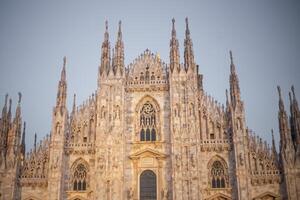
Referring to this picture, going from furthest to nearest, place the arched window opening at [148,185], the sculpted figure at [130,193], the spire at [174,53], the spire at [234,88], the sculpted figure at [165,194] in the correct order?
the spire at [174,53] → the spire at [234,88] → the arched window opening at [148,185] → the sculpted figure at [130,193] → the sculpted figure at [165,194]

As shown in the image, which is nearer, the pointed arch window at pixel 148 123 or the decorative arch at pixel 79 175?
the decorative arch at pixel 79 175

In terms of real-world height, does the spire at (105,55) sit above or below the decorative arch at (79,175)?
above

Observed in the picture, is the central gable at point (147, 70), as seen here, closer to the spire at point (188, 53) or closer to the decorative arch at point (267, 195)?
the spire at point (188, 53)

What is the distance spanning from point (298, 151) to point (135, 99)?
13784 millimetres

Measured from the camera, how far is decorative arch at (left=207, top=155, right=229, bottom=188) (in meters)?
31.0

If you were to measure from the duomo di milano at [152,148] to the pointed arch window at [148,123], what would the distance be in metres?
0.08

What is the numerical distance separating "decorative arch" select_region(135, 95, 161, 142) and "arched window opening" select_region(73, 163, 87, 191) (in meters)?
5.13

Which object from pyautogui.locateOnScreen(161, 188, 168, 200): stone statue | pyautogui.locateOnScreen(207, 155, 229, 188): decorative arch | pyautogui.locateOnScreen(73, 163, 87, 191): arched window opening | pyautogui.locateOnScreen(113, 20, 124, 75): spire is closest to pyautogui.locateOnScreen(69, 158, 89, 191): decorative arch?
pyautogui.locateOnScreen(73, 163, 87, 191): arched window opening

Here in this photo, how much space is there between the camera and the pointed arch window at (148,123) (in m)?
33.0

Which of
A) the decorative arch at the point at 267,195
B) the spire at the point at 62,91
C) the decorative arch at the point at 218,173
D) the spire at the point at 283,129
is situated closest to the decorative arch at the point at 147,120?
the decorative arch at the point at 218,173

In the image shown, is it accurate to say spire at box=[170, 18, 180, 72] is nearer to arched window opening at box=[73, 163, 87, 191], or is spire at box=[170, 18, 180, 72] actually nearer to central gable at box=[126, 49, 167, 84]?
central gable at box=[126, 49, 167, 84]

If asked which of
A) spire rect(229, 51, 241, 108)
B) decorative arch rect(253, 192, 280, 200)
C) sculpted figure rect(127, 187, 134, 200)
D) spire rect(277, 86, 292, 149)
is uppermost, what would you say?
spire rect(229, 51, 241, 108)

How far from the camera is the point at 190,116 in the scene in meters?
32.2

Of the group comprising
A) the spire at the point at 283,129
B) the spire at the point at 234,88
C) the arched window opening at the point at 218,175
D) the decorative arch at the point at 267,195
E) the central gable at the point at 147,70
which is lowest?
the decorative arch at the point at 267,195
